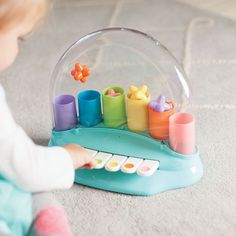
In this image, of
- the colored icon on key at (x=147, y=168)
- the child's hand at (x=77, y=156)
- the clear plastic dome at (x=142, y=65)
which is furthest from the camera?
the clear plastic dome at (x=142, y=65)

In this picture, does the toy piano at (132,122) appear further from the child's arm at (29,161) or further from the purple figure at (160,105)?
→ the child's arm at (29,161)

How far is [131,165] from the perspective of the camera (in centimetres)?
115

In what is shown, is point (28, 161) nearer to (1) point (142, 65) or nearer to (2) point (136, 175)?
(2) point (136, 175)

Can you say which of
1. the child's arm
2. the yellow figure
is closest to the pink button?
the yellow figure

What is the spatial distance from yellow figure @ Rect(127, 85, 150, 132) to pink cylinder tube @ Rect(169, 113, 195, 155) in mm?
67

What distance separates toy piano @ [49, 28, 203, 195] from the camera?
117 centimetres

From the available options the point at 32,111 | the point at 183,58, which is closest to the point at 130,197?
the point at 32,111

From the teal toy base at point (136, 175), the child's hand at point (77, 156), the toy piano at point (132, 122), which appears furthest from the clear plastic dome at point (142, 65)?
the child's hand at point (77, 156)

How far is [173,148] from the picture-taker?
1176 millimetres

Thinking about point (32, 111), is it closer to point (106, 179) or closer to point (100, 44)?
point (100, 44)

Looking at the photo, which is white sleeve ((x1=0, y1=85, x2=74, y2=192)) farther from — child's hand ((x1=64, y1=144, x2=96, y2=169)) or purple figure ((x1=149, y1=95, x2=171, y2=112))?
purple figure ((x1=149, y1=95, x2=171, y2=112))

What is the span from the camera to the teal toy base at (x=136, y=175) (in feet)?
3.83

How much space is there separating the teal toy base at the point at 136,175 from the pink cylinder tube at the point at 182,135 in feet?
→ 0.04

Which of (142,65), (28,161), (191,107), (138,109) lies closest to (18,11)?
(28,161)
